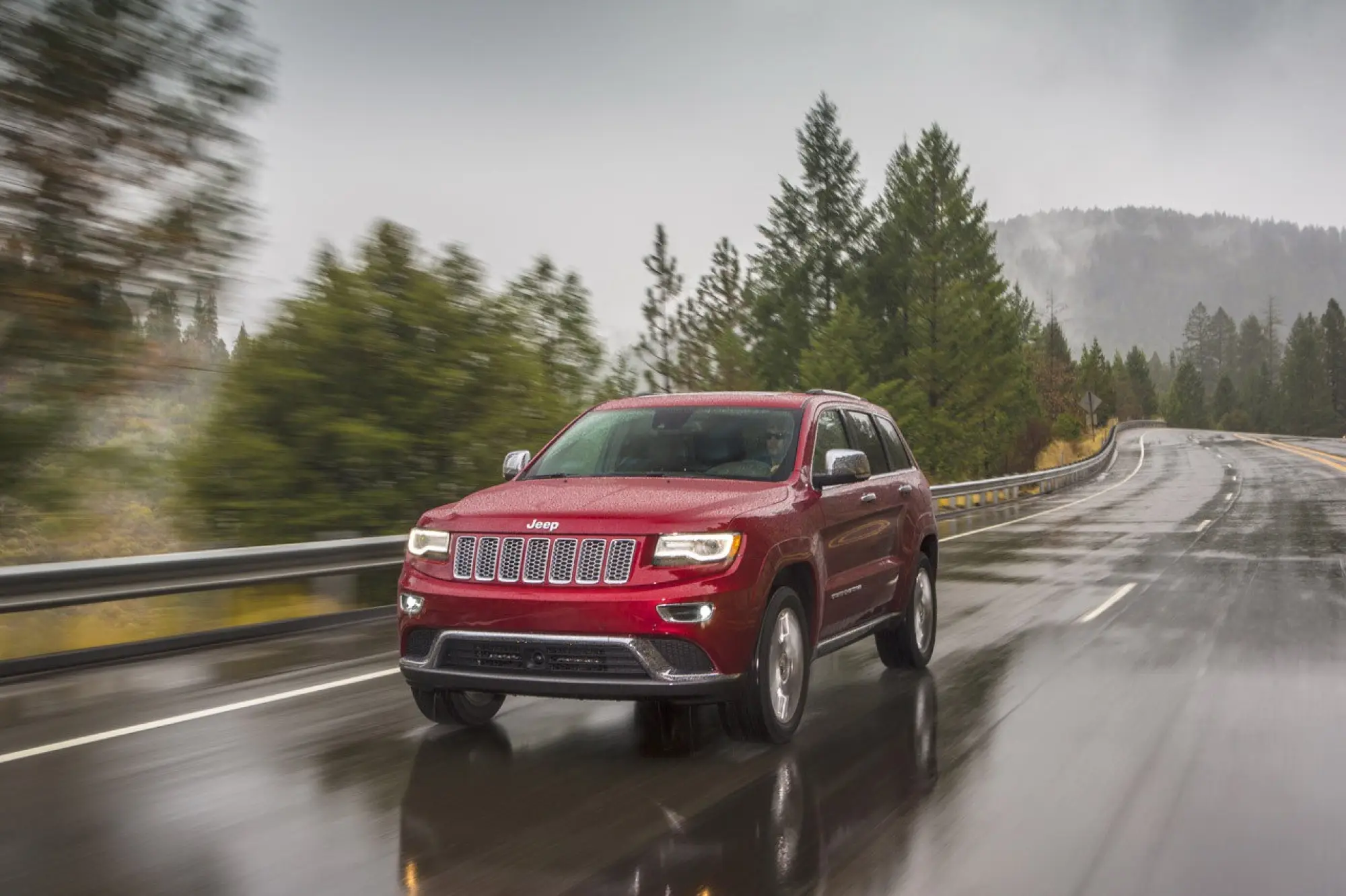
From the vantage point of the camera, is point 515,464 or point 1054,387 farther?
point 1054,387

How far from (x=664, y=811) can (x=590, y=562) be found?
1.19m

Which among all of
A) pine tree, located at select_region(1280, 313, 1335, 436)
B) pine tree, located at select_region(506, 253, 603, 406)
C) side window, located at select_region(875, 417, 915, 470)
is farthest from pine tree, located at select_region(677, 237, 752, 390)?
pine tree, located at select_region(1280, 313, 1335, 436)

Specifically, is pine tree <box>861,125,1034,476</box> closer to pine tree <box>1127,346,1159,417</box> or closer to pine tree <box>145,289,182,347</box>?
pine tree <box>145,289,182,347</box>

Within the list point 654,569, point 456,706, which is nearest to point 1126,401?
point 456,706

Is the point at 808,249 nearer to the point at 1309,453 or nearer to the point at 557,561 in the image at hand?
the point at 1309,453

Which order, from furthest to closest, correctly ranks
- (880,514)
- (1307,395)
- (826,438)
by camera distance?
(1307,395)
(880,514)
(826,438)

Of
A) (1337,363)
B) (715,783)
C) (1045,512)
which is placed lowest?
(1045,512)

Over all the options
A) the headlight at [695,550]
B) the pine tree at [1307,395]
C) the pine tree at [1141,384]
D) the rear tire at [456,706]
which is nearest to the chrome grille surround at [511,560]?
the headlight at [695,550]

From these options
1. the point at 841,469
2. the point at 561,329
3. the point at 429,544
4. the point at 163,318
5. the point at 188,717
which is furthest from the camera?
the point at 561,329

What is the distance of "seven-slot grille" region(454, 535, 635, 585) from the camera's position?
5.87 m

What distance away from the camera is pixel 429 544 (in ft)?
20.8

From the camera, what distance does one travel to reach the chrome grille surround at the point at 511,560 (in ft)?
19.6

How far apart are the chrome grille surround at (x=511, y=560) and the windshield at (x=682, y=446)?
47.5 inches

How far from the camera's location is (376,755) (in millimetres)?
6270
